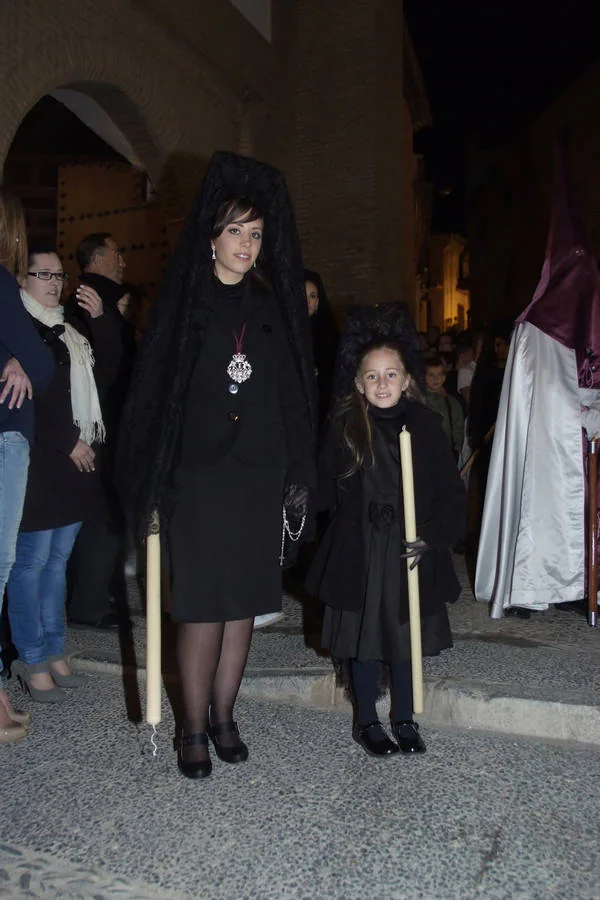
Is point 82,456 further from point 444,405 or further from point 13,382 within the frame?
point 444,405

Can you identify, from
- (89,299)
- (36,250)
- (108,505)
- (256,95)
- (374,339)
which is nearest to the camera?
(374,339)

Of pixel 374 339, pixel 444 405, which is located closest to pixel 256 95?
pixel 444 405

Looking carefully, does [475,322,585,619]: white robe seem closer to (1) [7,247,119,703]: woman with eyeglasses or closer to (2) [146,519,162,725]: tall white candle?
(1) [7,247,119,703]: woman with eyeglasses

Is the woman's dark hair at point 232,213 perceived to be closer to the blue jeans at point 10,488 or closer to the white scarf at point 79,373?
the blue jeans at point 10,488

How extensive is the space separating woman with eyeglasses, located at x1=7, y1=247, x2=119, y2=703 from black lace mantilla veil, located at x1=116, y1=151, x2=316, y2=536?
3.21ft

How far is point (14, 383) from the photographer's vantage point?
117 inches

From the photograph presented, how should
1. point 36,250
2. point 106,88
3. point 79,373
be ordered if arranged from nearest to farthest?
point 36,250
point 79,373
point 106,88

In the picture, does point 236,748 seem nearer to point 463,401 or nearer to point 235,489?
point 235,489

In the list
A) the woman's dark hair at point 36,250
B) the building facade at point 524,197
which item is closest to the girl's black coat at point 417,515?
the woman's dark hair at point 36,250

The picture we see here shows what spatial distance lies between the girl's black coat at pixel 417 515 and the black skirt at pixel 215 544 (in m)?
0.39

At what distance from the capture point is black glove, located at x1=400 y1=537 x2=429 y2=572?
291 cm

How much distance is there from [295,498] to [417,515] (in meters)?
0.49

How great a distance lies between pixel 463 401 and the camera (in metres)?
7.80

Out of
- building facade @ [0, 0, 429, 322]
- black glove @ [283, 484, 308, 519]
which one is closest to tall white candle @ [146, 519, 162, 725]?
black glove @ [283, 484, 308, 519]
